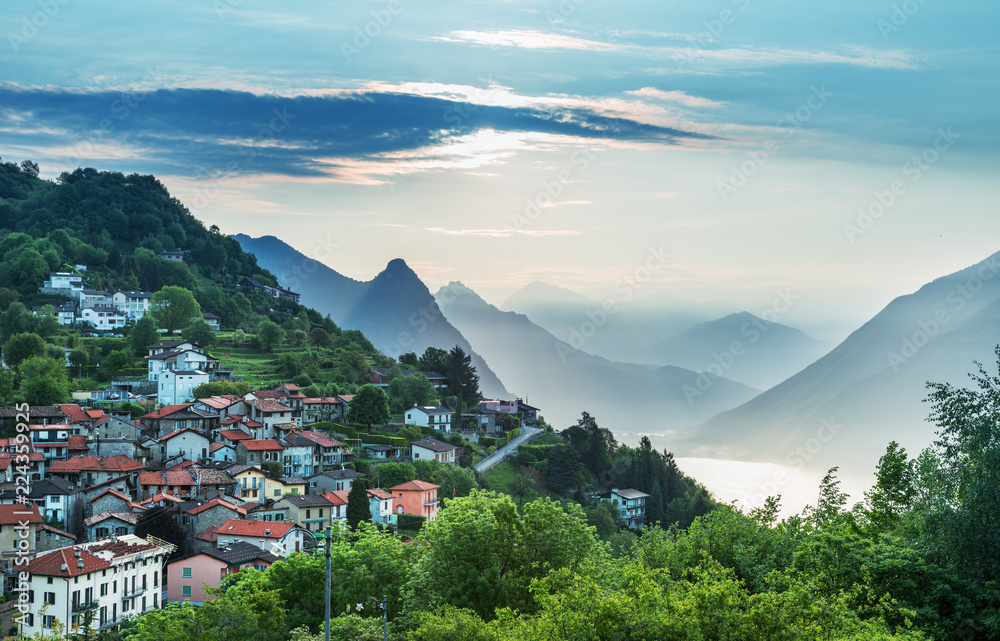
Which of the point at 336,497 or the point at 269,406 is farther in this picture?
the point at 269,406

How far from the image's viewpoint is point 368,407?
63250 mm

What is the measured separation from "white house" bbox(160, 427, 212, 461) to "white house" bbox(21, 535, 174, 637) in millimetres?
14808

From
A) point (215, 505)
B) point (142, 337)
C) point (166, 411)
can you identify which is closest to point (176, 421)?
point (166, 411)

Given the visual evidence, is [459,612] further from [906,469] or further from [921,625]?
[906,469]

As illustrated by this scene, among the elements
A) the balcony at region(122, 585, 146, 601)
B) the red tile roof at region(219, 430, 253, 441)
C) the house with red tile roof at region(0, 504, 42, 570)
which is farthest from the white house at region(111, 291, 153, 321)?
the balcony at region(122, 585, 146, 601)

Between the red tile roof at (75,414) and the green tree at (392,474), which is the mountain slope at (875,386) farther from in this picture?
the red tile roof at (75,414)

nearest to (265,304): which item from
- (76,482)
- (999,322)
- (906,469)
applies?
(76,482)

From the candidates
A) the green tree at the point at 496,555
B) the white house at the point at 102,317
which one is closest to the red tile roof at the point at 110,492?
the green tree at the point at 496,555

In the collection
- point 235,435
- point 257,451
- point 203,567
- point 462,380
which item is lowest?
point 203,567

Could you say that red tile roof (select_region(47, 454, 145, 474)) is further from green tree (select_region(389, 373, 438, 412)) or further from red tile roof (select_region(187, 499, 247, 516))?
green tree (select_region(389, 373, 438, 412))

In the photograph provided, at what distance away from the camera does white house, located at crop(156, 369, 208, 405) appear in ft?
209

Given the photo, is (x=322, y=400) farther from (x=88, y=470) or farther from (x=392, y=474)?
(x=88, y=470)

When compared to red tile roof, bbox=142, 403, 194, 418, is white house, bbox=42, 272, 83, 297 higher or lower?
higher

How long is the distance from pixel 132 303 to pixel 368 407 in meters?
38.4
